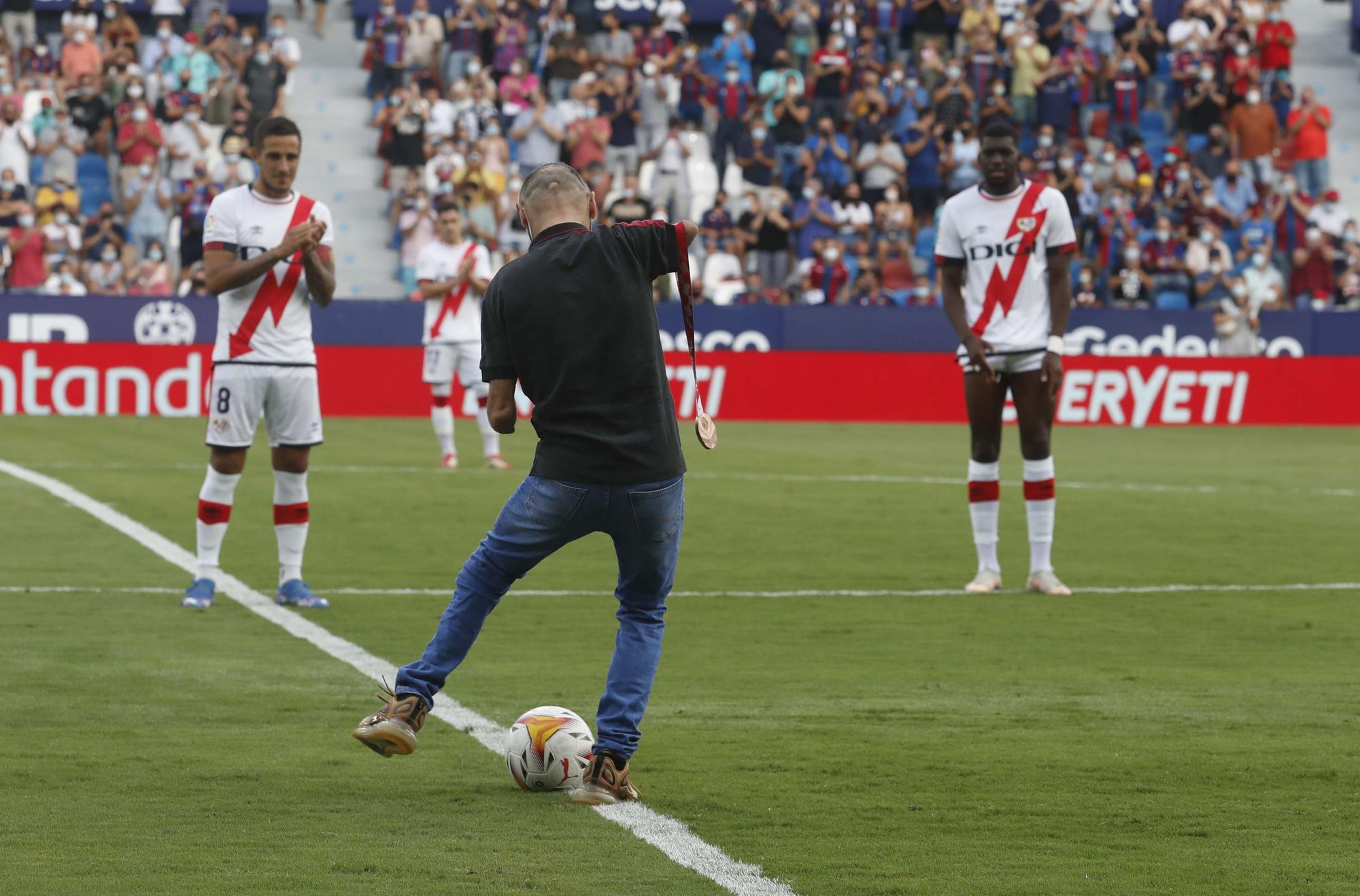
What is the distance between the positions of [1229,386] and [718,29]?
12.1 meters

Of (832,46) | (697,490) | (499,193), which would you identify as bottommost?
(697,490)

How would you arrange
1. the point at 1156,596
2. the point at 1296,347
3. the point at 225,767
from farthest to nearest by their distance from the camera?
1. the point at 1296,347
2. the point at 1156,596
3. the point at 225,767

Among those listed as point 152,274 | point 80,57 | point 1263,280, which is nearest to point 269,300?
point 152,274

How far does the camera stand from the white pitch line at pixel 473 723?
502 centimetres

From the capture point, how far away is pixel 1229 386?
27188mm

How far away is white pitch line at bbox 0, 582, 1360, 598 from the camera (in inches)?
418

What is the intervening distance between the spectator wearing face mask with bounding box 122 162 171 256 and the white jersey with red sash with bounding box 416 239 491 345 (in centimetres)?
1065

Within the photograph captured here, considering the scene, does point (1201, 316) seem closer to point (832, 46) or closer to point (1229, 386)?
point (1229, 386)

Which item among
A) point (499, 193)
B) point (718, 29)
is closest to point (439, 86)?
point (499, 193)

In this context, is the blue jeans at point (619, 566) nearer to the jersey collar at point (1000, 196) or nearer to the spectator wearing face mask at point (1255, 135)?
the jersey collar at point (1000, 196)

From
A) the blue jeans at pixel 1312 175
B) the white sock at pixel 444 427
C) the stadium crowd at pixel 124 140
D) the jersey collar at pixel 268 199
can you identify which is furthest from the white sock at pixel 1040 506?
the blue jeans at pixel 1312 175

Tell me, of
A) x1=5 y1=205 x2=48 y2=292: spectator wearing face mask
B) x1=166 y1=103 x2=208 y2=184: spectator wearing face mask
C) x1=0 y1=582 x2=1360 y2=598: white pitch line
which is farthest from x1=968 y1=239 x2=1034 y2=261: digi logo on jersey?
x1=166 y1=103 x2=208 y2=184: spectator wearing face mask

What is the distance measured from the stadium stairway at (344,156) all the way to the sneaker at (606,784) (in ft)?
80.2

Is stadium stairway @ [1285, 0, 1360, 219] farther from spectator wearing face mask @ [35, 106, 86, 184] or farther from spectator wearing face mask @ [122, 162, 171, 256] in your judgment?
spectator wearing face mask @ [35, 106, 86, 184]
